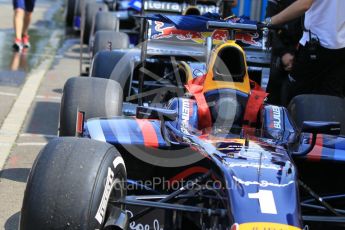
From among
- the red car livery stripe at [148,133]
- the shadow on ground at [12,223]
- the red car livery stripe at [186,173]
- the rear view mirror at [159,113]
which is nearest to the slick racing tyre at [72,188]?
the red car livery stripe at [148,133]

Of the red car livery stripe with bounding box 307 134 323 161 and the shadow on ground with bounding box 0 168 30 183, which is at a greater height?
the red car livery stripe with bounding box 307 134 323 161

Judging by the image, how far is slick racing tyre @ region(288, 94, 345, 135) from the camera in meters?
4.74

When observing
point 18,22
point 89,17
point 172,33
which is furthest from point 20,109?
point 89,17

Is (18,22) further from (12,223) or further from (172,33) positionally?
(12,223)

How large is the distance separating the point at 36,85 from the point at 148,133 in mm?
4785

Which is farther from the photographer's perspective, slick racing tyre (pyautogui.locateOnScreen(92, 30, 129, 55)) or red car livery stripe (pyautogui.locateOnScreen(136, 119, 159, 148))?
slick racing tyre (pyautogui.locateOnScreen(92, 30, 129, 55))

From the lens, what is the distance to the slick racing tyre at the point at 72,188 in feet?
10.2

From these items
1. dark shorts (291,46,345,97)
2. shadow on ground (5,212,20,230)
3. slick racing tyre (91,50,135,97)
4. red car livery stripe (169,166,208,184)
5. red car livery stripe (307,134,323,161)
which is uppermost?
dark shorts (291,46,345,97)

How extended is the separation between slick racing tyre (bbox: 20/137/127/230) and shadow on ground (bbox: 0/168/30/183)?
182 centimetres

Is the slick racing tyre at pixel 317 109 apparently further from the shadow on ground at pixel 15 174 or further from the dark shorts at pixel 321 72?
the shadow on ground at pixel 15 174

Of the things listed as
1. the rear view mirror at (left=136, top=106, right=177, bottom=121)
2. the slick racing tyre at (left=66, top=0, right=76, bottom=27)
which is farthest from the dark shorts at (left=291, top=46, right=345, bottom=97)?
the slick racing tyre at (left=66, top=0, right=76, bottom=27)

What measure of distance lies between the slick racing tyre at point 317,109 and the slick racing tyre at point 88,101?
1.29m

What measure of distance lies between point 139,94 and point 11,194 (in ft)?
5.62

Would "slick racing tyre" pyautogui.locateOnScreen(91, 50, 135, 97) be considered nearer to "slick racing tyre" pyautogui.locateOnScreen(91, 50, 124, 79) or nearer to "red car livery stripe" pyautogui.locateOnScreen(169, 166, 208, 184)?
"slick racing tyre" pyautogui.locateOnScreen(91, 50, 124, 79)
